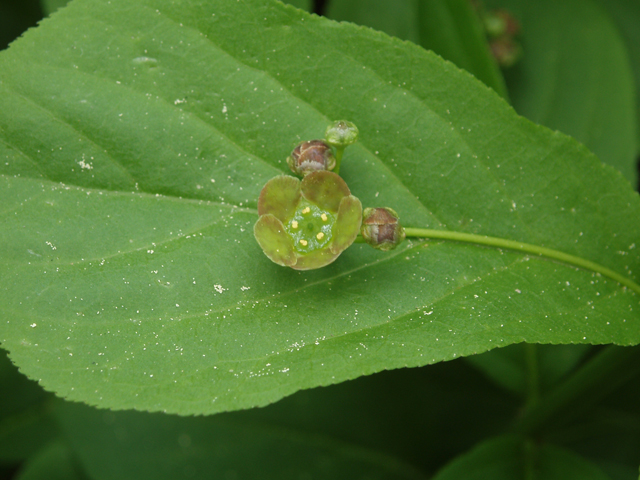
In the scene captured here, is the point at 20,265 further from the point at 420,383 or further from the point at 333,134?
the point at 420,383

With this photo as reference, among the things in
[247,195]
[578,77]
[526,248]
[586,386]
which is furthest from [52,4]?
[586,386]

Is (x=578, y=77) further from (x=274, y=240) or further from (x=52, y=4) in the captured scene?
(x=52, y=4)

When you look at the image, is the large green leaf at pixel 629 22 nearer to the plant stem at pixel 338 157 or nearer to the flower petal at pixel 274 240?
the plant stem at pixel 338 157

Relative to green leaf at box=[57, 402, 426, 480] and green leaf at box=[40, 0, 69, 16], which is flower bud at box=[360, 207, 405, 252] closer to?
green leaf at box=[57, 402, 426, 480]

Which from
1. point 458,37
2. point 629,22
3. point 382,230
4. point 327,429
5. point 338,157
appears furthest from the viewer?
point 629,22

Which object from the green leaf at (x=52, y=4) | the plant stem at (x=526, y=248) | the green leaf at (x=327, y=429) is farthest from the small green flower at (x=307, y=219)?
the green leaf at (x=52, y=4)

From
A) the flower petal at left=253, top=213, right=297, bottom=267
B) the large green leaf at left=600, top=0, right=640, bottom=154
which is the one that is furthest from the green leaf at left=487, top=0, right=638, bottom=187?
the flower petal at left=253, top=213, right=297, bottom=267
